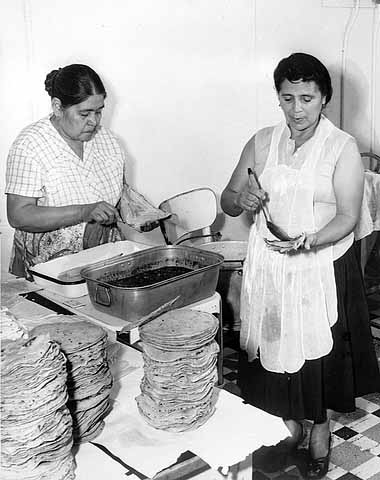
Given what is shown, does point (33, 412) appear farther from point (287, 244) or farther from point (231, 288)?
point (231, 288)

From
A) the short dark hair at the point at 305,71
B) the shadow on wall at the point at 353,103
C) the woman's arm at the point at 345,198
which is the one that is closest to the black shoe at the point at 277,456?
the woman's arm at the point at 345,198

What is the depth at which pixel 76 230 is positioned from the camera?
2.85 meters

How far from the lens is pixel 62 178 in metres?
2.84

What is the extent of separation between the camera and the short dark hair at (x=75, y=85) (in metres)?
2.74

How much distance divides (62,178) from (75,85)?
0.39 metres

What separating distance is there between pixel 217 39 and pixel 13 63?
4.50 ft

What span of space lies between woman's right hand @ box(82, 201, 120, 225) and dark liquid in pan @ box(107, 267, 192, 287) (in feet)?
0.96

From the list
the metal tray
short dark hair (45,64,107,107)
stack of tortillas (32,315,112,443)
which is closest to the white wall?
short dark hair (45,64,107,107)

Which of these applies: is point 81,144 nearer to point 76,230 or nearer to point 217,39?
point 76,230

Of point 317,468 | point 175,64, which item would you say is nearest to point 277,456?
point 317,468

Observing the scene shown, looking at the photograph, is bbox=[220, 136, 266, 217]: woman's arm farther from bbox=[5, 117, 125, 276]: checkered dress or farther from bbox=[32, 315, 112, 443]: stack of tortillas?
bbox=[32, 315, 112, 443]: stack of tortillas

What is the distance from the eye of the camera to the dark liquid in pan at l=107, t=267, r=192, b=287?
2379 mm

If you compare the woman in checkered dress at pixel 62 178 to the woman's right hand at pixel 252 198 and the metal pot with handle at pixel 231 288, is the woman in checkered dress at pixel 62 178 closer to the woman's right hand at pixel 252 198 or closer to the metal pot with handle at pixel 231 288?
the woman's right hand at pixel 252 198

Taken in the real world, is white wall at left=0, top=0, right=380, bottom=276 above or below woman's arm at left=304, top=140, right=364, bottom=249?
above
